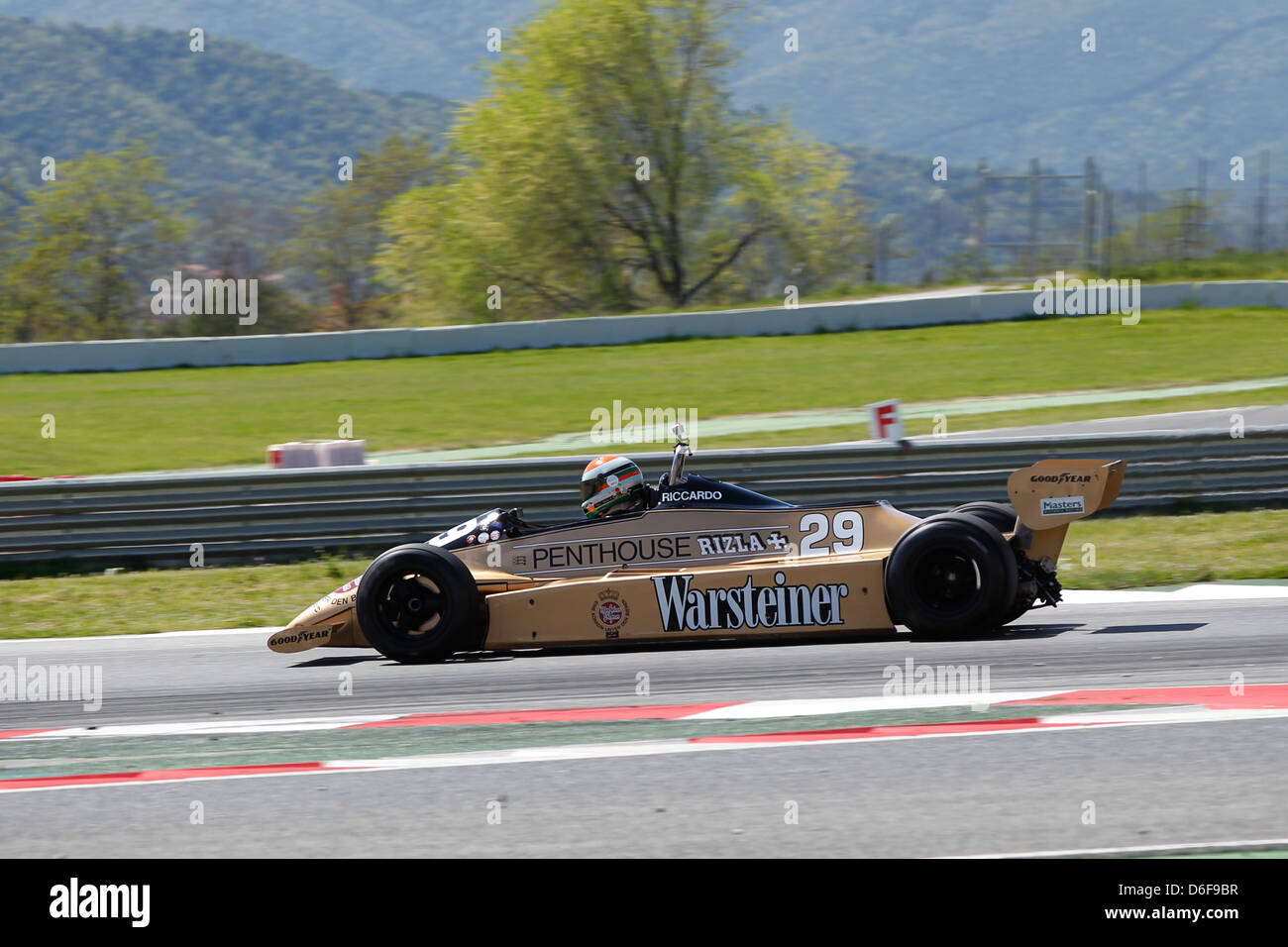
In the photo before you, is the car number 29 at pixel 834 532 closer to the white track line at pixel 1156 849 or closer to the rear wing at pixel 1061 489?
the rear wing at pixel 1061 489

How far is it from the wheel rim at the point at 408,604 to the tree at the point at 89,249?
3178 cm

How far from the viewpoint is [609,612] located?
831cm

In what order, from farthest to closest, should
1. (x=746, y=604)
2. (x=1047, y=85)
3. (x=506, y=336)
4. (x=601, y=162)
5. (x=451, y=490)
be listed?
(x=1047, y=85) → (x=601, y=162) → (x=506, y=336) → (x=451, y=490) → (x=746, y=604)

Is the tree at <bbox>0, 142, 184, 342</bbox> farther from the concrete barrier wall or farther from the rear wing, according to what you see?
the rear wing

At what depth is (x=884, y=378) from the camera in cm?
2091

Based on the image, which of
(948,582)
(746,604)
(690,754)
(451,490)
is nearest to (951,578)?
(948,582)

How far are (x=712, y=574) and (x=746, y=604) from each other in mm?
244

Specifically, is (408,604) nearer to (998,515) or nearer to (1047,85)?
(998,515)

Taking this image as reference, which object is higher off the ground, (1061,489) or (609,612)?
(1061,489)

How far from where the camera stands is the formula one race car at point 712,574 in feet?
26.2

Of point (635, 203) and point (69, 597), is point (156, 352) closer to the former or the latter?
point (69, 597)

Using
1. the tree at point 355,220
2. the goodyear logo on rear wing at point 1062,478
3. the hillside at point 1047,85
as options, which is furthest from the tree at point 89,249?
the hillside at point 1047,85

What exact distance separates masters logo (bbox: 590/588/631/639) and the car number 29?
104 centimetres

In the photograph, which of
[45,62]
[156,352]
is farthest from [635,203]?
[45,62]
